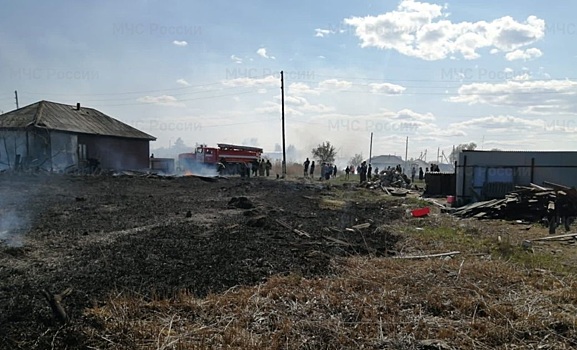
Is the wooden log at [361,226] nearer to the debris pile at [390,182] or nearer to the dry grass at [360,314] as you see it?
the dry grass at [360,314]

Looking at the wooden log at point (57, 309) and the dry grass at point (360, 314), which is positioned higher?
the wooden log at point (57, 309)

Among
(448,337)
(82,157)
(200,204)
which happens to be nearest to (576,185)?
(200,204)

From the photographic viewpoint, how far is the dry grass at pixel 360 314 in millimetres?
3834

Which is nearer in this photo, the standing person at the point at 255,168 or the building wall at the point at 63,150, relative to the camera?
the building wall at the point at 63,150

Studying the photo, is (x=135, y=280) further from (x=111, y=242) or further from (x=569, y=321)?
(x=569, y=321)

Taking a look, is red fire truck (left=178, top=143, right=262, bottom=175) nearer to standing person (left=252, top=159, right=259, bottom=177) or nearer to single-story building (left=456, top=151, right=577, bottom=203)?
standing person (left=252, top=159, right=259, bottom=177)

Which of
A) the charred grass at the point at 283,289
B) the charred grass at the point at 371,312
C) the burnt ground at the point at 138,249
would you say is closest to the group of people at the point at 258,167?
the burnt ground at the point at 138,249

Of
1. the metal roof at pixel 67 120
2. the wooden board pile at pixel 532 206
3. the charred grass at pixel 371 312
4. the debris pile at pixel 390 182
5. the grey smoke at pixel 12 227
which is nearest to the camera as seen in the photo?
the charred grass at pixel 371 312

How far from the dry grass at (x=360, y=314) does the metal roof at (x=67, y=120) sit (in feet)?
84.5

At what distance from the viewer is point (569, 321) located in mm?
4242

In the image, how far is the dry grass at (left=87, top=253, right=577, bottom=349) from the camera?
3.83 m

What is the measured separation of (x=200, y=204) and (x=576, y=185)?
13.7 m

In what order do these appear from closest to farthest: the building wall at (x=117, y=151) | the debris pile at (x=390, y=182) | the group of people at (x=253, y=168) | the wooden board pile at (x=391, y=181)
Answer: the debris pile at (x=390, y=182)
the wooden board pile at (x=391, y=181)
the building wall at (x=117, y=151)
the group of people at (x=253, y=168)

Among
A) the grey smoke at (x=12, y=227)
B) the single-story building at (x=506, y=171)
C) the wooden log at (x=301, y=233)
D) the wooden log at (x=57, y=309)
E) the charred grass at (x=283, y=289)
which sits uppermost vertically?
the single-story building at (x=506, y=171)
